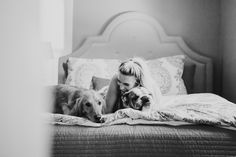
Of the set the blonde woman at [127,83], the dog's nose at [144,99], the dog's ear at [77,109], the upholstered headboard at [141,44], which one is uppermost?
the upholstered headboard at [141,44]

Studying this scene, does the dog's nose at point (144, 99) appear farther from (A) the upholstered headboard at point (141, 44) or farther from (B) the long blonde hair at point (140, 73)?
(A) the upholstered headboard at point (141, 44)

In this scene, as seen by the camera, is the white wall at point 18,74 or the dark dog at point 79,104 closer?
the white wall at point 18,74

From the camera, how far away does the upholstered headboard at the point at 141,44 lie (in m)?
2.62

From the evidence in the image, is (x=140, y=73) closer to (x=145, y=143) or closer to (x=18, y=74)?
(x=145, y=143)

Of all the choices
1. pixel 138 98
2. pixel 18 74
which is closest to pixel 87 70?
pixel 138 98

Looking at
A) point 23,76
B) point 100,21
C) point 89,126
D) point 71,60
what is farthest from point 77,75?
point 23,76

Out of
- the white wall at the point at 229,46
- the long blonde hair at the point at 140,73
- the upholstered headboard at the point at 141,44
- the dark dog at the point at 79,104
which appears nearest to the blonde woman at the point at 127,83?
the long blonde hair at the point at 140,73

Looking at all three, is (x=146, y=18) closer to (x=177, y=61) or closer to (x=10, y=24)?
(x=177, y=61)

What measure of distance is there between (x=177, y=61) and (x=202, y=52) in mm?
495

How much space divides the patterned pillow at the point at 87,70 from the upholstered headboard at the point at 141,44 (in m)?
0.28

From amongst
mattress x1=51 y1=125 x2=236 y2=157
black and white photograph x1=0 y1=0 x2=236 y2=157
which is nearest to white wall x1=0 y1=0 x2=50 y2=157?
black and white photograph x1=0 y1=0 x2=236 y2=157

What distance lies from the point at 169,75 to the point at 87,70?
0.66 meters

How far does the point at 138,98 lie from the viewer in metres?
1.42

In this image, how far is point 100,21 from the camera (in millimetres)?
2729
